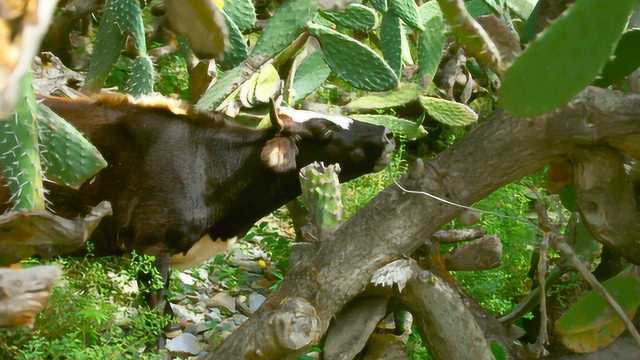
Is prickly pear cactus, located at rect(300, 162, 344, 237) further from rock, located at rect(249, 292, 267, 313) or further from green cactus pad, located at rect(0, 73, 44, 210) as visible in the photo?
rock, located at rect(249, 292, 267, 313)

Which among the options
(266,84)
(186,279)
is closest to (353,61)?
(266,84)

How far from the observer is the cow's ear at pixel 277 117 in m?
4.16

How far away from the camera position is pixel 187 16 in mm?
1870

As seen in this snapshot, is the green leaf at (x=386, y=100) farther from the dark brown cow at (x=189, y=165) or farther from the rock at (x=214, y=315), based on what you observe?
the rock at (x=214, y=315)

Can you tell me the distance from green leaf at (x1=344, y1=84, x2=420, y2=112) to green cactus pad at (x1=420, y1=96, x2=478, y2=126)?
3.0 inches

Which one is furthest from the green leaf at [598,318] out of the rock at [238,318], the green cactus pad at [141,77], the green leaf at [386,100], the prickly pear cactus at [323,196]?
the green leaf at [386,100]

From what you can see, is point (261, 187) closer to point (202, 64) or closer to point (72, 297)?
point (202, 64)

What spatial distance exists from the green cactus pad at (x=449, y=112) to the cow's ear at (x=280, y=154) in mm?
846

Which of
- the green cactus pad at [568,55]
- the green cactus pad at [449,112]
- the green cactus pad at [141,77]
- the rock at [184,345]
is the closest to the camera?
the green cactus pad at [568,55]

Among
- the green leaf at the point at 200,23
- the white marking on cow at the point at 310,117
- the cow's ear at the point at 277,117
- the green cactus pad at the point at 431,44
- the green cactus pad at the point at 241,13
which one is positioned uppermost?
the green leaf at the point at 200,23

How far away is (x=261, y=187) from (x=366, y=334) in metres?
1.80

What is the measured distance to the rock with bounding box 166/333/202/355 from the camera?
3475 millimetres

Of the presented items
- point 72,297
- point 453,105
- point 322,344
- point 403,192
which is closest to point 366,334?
point 322,344

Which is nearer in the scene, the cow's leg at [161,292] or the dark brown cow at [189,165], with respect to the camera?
the cow's leg at [161,292]
